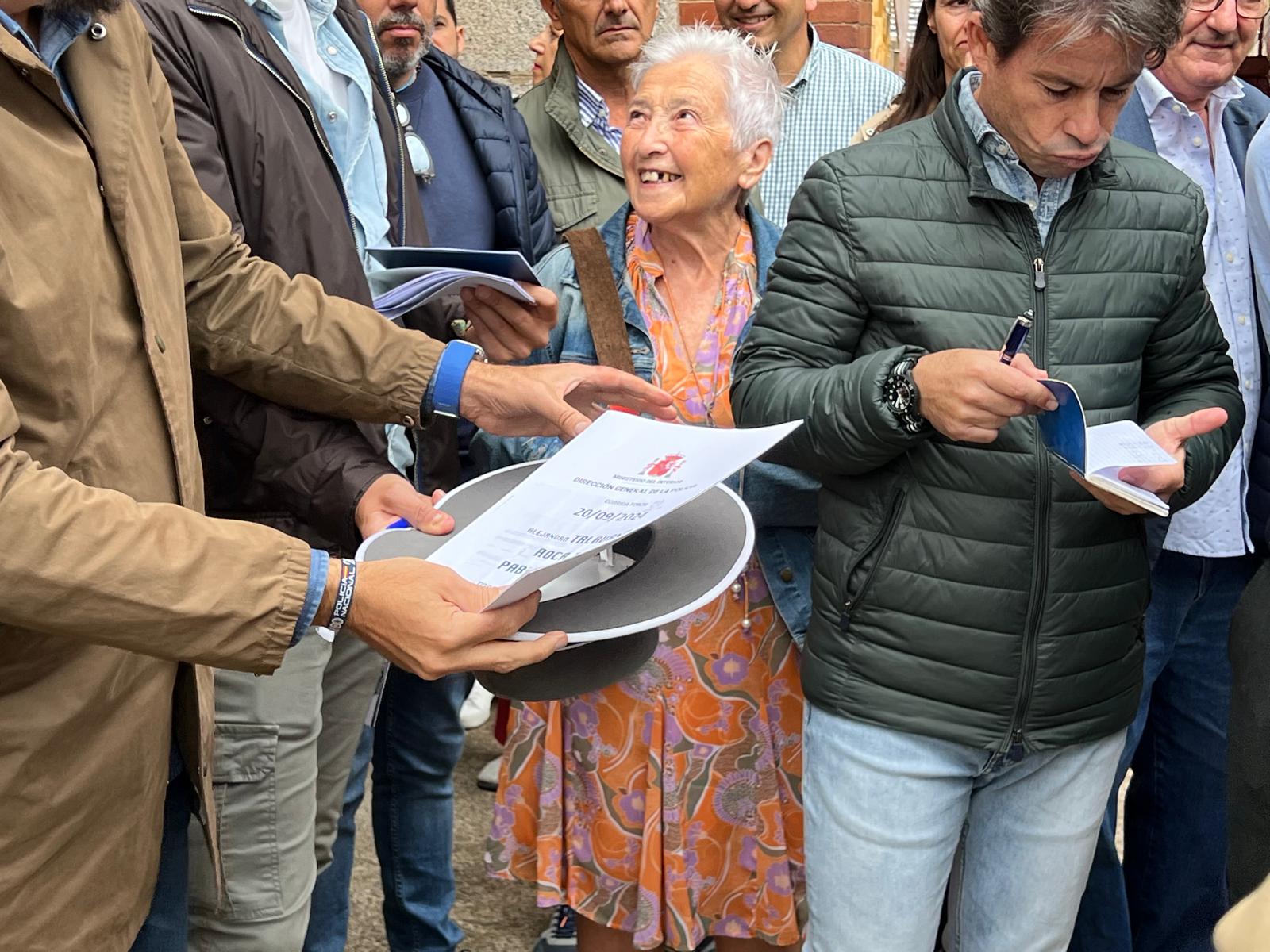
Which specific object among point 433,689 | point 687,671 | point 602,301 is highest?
point 602,301

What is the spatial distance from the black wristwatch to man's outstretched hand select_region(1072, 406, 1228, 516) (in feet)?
0.76

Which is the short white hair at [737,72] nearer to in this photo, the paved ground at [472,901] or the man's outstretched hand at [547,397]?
the man's outstretched hand at [547,397]

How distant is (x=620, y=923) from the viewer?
296cm

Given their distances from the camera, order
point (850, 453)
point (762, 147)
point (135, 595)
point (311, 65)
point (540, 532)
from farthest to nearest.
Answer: point (762, 147), point (311, 65), point (850, 453), point (540, 532), point (135, 595)

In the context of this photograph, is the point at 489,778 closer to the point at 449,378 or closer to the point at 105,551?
the point at 449,378

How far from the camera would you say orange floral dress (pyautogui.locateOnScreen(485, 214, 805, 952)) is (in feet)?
9.34

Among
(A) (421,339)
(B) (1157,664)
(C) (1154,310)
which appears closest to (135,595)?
(A) (421,339)

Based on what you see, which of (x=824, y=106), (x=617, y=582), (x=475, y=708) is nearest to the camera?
(x=617, y=582)

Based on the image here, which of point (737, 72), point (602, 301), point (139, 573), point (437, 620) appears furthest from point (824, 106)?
point (139, 573)

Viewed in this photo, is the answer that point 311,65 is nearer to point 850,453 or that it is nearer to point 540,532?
point 850,453

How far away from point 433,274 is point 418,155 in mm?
993

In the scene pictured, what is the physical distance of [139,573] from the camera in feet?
5.22

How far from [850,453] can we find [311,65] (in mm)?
1265

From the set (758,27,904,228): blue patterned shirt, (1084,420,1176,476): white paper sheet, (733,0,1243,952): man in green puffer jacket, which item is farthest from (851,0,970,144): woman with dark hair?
(1084,420,1176,476): white paper sheet
